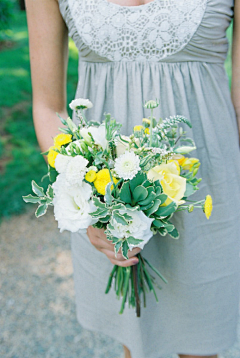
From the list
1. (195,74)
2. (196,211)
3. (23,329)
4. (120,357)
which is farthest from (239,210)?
(23,329)

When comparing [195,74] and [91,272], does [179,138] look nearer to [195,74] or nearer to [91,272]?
[195,74]

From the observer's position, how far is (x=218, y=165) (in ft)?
4.20

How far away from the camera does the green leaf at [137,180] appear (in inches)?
35.5

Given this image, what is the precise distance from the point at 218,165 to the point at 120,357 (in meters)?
1.71

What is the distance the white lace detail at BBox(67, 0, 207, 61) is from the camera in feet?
3.64

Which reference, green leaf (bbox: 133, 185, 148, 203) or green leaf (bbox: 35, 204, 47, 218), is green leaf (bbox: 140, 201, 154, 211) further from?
green leaf (bbox: 35, 204, 47, 218)

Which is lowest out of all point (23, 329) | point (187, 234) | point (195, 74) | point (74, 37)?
point (23, 329)

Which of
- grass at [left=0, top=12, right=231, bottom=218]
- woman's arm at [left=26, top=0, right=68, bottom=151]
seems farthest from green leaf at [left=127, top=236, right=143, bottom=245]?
grass at [left=0, top=12, right=231, bottom=218]

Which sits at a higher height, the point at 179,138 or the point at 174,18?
the point at 174,18

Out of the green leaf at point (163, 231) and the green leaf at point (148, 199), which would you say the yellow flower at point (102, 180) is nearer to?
the green leaf at point (148, 199)

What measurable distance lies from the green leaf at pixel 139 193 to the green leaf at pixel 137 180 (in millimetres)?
12

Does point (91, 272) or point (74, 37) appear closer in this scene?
point (74, 37)

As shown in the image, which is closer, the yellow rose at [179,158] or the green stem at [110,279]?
the yellow rose at [179,158]

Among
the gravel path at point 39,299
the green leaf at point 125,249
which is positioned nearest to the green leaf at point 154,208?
the green leaf at point 125,249
